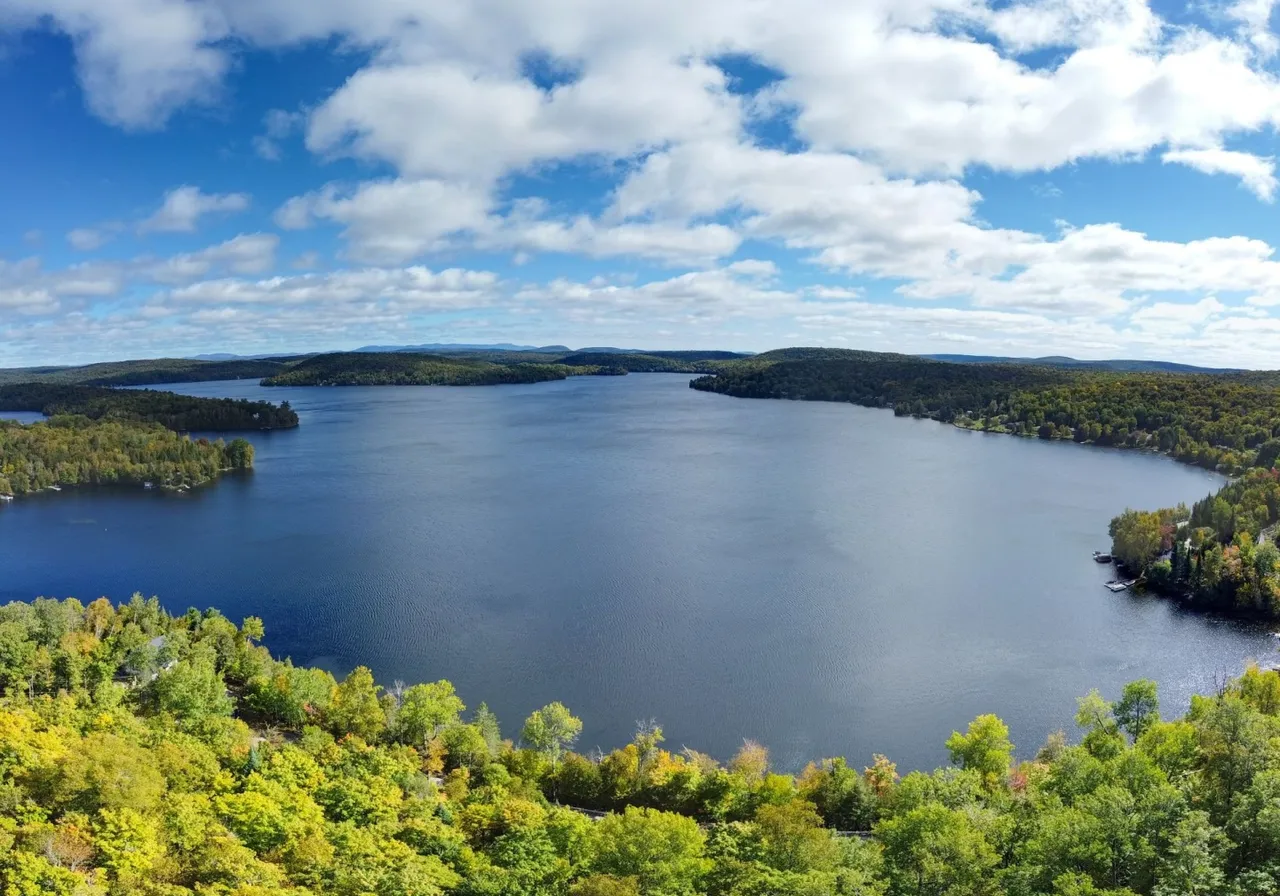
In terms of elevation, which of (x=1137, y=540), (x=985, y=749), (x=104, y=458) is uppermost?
(x=104, y=458)

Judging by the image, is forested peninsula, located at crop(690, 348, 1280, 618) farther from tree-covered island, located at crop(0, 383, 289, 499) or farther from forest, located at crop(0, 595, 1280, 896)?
tree-covered island, located at crop(0, 383, 289, 499)

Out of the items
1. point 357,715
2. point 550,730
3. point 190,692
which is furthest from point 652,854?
point 190,692

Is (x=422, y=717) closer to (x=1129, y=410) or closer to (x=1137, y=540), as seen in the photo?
(x=1137, y=540)

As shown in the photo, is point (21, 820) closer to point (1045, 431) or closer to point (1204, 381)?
point (1045, 431)

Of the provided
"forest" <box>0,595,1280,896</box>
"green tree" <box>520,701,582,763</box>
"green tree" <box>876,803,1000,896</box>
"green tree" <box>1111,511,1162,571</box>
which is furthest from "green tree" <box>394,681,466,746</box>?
"green tree" <box>1111,511,1162,571</box>

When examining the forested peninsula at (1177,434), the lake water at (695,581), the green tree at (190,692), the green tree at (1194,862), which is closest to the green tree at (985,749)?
the lake water at (695,581)
